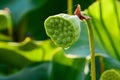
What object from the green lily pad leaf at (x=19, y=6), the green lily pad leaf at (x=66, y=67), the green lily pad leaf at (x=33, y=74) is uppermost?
the green lily pad leaf at (x=19, y=6)

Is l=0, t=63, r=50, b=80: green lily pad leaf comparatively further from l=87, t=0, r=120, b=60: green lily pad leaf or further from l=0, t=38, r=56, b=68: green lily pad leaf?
l=87, t=0, r=120, b=60: green lily pad leaf

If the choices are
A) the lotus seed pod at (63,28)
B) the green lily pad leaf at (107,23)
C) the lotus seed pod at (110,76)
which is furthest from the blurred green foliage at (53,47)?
the lotus seed pod at (63,28)

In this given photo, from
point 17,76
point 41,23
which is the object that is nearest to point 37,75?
point 17,76

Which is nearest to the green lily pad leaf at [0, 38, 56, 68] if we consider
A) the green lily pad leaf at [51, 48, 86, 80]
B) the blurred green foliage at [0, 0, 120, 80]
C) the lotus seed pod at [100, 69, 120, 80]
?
the blurred green foliage at [0, 0, 120, 80]

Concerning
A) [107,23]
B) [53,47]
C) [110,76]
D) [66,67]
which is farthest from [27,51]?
[110,76]

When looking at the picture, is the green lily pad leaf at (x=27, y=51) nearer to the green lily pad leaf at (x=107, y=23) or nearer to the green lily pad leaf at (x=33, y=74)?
the green lily pad leaf at (x=33, y=74)

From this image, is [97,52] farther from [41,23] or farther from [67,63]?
[41,23]

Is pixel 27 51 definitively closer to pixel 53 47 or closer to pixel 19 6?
pixel 53 47
